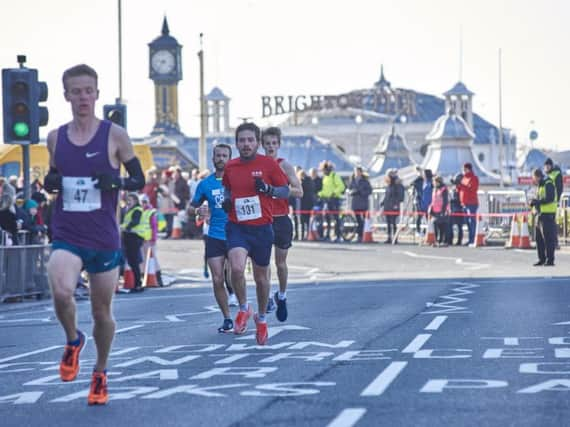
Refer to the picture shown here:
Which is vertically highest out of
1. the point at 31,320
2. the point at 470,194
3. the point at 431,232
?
the point at 470,194

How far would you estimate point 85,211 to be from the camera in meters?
9.35

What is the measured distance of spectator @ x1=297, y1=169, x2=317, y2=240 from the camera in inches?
1549

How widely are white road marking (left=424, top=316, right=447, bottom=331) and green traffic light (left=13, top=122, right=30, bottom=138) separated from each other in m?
7.34

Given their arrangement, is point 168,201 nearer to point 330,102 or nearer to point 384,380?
point 384,380

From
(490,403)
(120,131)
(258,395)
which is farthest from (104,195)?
(490,403)

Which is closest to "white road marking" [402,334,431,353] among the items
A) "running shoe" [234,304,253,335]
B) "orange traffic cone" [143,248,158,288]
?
"running shoe" [234,304,253,335]

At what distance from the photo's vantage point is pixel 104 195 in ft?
30.8

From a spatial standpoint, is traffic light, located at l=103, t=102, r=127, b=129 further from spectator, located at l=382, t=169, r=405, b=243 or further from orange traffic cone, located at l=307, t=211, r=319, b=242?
orange traffic cone, located at l=307, t=211, r=319, b=242

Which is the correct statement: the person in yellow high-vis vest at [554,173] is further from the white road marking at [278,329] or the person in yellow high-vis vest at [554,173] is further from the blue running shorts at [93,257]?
the blue running shorts at [93,257]

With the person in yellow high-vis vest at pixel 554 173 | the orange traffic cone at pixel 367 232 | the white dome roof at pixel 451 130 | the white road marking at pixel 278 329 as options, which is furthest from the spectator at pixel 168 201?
the white dome roof at pixel 451 130

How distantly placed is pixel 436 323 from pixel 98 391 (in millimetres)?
6325

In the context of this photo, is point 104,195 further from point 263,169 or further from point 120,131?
point 263,169

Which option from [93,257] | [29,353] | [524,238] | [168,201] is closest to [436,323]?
[29,353]

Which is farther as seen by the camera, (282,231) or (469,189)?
(469,189)
